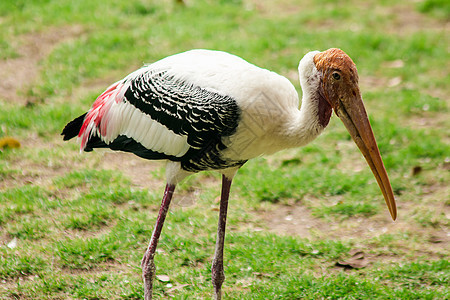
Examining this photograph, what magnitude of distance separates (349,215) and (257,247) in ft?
3.16

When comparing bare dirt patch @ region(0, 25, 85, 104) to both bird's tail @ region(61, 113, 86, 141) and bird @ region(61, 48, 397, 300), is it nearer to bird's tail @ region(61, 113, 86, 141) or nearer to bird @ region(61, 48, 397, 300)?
bird's tail @ region(61, 113, 86, 141)

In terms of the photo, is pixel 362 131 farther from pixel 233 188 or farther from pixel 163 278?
pixel 233 188

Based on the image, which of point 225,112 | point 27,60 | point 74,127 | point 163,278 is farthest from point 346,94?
point 27,60

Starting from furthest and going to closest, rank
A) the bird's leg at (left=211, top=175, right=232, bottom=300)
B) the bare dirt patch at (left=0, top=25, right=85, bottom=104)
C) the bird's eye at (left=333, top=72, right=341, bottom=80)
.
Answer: the bare dirt patch at (left=0, top=25, right=85, bottom=104)
the bird's leg at (left=211, top=175, right=232, bottom=300)
the bird's eye at (left=333, top=72, right=341, bottom=80)

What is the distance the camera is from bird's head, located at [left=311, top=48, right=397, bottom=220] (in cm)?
340

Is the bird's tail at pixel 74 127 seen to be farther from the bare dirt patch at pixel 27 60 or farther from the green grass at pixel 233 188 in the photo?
the bare dirt patch at pixel 27 60

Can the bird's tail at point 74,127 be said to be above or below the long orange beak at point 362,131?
below

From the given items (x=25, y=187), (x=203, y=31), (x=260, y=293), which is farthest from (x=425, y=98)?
(x=25, y=187)

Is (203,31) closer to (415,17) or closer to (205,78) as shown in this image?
(415,17)

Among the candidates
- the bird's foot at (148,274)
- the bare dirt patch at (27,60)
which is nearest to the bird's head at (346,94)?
the bird's foot at (148,274)

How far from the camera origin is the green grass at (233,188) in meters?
4.43

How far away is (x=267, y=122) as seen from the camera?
11.6 feet

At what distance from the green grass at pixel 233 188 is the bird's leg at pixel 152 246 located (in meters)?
0.27

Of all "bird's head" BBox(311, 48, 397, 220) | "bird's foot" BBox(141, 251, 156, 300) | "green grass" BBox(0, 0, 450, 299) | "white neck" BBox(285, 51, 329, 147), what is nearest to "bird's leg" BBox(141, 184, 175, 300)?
"bird's foot" BBox(141, 251, 156, 300)
